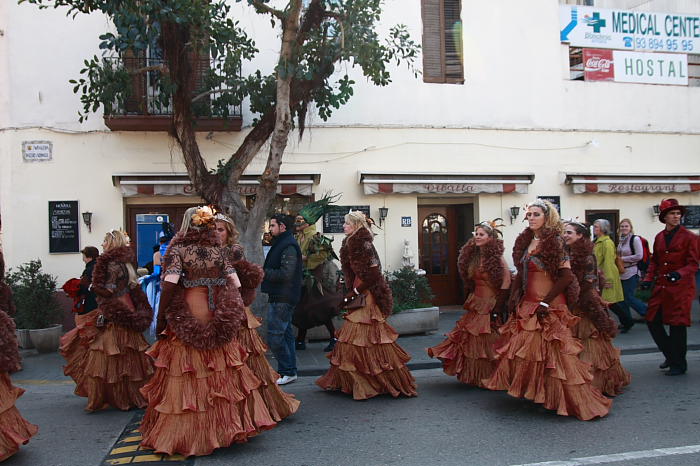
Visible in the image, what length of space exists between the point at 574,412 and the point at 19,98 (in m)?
10.8

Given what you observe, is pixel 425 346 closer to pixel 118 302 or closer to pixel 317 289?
pixel 317 289

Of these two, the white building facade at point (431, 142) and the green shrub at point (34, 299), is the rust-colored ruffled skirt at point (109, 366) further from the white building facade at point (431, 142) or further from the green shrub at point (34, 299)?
the white building facade at point (431, 142)

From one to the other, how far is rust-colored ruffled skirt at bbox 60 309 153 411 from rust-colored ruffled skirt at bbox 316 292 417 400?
199 centimetres

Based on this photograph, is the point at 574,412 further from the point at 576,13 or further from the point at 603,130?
the point at 576,13

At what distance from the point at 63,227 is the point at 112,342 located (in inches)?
240

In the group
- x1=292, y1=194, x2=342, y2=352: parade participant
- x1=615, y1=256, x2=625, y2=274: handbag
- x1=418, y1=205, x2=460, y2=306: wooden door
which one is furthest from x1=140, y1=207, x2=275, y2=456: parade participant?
x1=418, y1=205, x2=460, y2=306: wooden door

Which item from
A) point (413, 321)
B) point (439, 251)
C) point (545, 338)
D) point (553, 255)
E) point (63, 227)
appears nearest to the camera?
point (545, 338)

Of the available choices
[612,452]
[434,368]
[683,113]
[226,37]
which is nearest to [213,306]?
[612,452]

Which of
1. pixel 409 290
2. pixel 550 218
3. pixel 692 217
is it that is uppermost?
pixel 550 218

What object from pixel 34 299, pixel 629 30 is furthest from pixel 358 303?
pixel 629 30

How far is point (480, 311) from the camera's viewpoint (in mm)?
7008

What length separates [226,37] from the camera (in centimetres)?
917

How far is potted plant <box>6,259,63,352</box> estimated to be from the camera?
33.1 feet

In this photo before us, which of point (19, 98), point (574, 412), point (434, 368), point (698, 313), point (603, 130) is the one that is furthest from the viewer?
point (603, 130)
